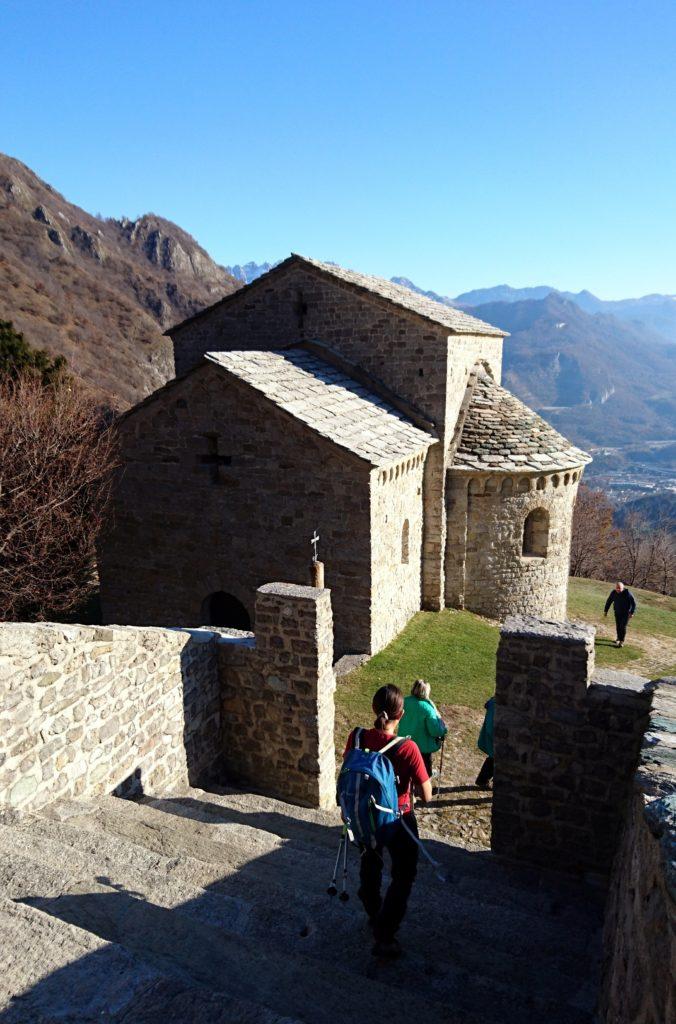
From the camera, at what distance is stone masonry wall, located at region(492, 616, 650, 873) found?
558 cm

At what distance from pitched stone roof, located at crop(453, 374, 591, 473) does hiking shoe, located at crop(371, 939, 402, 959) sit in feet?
36.9

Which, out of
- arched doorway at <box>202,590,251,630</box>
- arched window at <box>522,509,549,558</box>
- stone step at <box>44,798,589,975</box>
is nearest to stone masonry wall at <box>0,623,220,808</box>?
stone step at <box>44,798,589,975</box>

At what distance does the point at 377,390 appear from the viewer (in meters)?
14.7

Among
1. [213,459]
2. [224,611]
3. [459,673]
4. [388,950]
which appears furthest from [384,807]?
[224,611]

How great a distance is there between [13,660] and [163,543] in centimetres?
875

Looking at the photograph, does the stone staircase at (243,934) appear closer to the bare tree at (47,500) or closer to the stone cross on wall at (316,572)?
the stone cross on wall at (316,572)

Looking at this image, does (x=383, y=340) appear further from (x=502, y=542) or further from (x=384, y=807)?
(x=384, y=807)

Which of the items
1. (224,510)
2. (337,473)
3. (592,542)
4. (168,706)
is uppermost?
(337,473)

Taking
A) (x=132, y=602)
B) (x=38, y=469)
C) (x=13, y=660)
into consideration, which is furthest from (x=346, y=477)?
(x=13, y=660)

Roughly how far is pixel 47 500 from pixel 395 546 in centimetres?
704

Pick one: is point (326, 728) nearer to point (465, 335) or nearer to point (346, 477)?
point (346, 477)

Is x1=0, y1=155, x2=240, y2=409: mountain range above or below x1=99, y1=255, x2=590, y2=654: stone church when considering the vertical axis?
above

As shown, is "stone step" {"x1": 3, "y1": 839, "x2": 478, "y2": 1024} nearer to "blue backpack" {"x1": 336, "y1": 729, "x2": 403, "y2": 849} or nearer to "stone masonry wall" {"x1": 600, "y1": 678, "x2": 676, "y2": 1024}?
"blue backpack" {"x1": 336, "y1": 729, "x2": 403, "y2": 849}

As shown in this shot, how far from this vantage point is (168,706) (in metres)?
6.56
